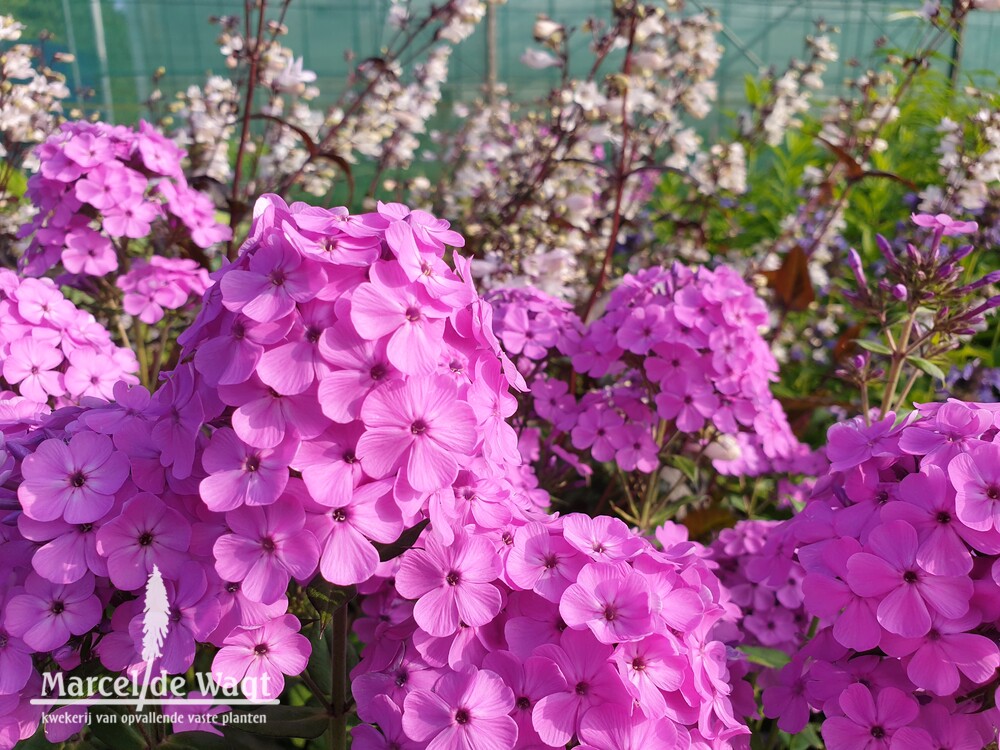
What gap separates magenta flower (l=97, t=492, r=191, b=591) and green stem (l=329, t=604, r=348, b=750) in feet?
0.74

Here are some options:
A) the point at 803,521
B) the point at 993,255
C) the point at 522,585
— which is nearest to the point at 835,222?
the point at 993,255

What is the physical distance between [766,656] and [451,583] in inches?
32.3

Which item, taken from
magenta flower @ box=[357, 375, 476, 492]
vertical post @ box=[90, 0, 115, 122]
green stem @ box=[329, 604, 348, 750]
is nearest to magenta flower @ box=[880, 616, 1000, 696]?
magenta flower @ box=[357, 375, 476, 492]

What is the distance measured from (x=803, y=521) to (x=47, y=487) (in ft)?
3.20

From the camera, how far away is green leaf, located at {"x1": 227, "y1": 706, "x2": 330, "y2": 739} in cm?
104

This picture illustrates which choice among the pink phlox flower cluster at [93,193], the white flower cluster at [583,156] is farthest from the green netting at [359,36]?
the pink phlox flower cluster at [93,193]

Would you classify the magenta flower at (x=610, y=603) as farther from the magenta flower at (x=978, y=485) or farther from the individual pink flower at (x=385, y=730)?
the magenta flower at (x=978, y=485)

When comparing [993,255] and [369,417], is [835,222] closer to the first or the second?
[993,255]

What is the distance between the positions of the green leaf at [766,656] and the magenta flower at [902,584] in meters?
0.50

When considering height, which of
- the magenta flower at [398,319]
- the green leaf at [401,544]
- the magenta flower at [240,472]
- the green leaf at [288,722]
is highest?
the magenta flower at [398,319]

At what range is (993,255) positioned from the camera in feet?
13.9

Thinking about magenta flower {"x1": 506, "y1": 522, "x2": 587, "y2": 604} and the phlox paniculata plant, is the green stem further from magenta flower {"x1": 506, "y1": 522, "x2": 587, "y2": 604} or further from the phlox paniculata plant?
the phlox paniculata plant

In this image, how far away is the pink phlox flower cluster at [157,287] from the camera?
1815mm

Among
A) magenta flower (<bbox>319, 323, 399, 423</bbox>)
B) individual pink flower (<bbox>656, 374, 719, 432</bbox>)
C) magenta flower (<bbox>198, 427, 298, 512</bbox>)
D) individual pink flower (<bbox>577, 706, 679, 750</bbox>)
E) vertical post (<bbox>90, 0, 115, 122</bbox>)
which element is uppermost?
magenta flower (<bbox>319, 323, 399, 423</bbox>)
